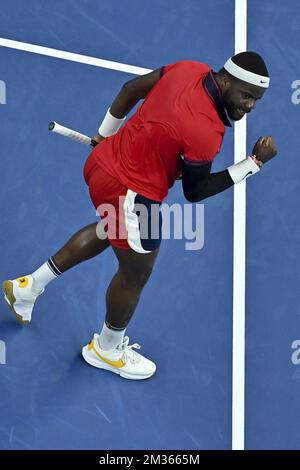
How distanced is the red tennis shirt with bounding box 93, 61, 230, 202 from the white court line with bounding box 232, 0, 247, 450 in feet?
3.99

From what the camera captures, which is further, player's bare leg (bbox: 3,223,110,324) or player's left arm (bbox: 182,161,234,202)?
player's bare leg (bbox: 3,223,110,324)

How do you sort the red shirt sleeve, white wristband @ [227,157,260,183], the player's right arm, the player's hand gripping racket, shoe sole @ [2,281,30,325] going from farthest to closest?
1. shoe sole @ [2,281,30,325]
2. the player's hand gripping racket
3. the player's right arm
4. white wristband @ [227,157,260,183]
5. the red shirt sleeve

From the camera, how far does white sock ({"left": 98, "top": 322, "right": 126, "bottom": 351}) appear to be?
14.3 feet

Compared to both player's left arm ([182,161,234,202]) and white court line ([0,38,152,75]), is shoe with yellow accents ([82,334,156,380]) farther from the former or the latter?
white court line ([0,38,152,75])

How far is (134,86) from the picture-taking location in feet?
13.6

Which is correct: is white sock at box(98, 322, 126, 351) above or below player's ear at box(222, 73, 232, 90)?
below

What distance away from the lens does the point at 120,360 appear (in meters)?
4.50

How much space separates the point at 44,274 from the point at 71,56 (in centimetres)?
197

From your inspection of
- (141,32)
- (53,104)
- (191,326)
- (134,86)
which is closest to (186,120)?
(134,86)

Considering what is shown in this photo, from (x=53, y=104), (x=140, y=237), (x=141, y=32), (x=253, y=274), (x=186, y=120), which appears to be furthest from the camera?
(x=141, y=32)

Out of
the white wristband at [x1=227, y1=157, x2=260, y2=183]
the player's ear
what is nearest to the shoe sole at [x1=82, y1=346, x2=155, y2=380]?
the white wristband at [x1=227, y1=157, x2=260, y2=183]

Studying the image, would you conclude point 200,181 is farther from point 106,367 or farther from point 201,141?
point 106,367

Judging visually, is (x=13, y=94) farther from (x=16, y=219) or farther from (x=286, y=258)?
(x=286, y=258)

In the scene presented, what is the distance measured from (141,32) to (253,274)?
6.47 feet
